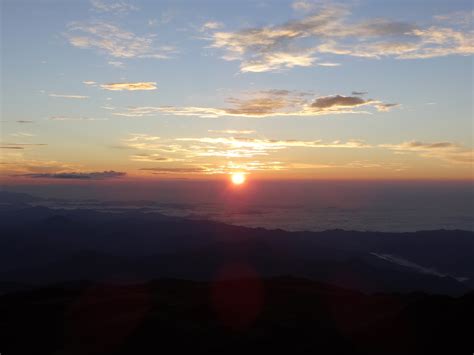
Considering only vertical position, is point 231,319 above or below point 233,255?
above

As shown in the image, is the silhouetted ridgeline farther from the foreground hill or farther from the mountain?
the mountain

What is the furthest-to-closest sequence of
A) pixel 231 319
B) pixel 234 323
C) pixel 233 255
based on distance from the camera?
pixel 233 255
pixel 231 319
pixel 234 323

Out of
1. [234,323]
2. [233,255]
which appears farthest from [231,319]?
[233,255]

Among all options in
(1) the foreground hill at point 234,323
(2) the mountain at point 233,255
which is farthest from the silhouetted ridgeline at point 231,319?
(2) the mountain at point 233,255

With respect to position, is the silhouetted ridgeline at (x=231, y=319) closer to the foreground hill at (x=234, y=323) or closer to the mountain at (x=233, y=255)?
the foreground hill at (x=234, y=323)

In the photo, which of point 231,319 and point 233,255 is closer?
point 231,319

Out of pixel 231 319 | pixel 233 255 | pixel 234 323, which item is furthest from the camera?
pixel 233 255

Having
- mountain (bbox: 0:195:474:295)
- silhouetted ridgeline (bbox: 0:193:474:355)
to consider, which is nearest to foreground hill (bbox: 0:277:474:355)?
silhouetted ridgeline (bbox: 0:193:474:355)

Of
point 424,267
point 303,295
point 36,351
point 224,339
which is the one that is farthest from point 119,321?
point 424,267

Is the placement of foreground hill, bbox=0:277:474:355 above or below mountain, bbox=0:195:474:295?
above

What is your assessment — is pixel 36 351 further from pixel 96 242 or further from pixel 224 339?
pixel 96 242

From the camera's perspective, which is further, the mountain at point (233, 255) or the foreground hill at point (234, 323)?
the mountain at point (233, 255)

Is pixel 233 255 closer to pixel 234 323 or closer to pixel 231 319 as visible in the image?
pixel 231 319
